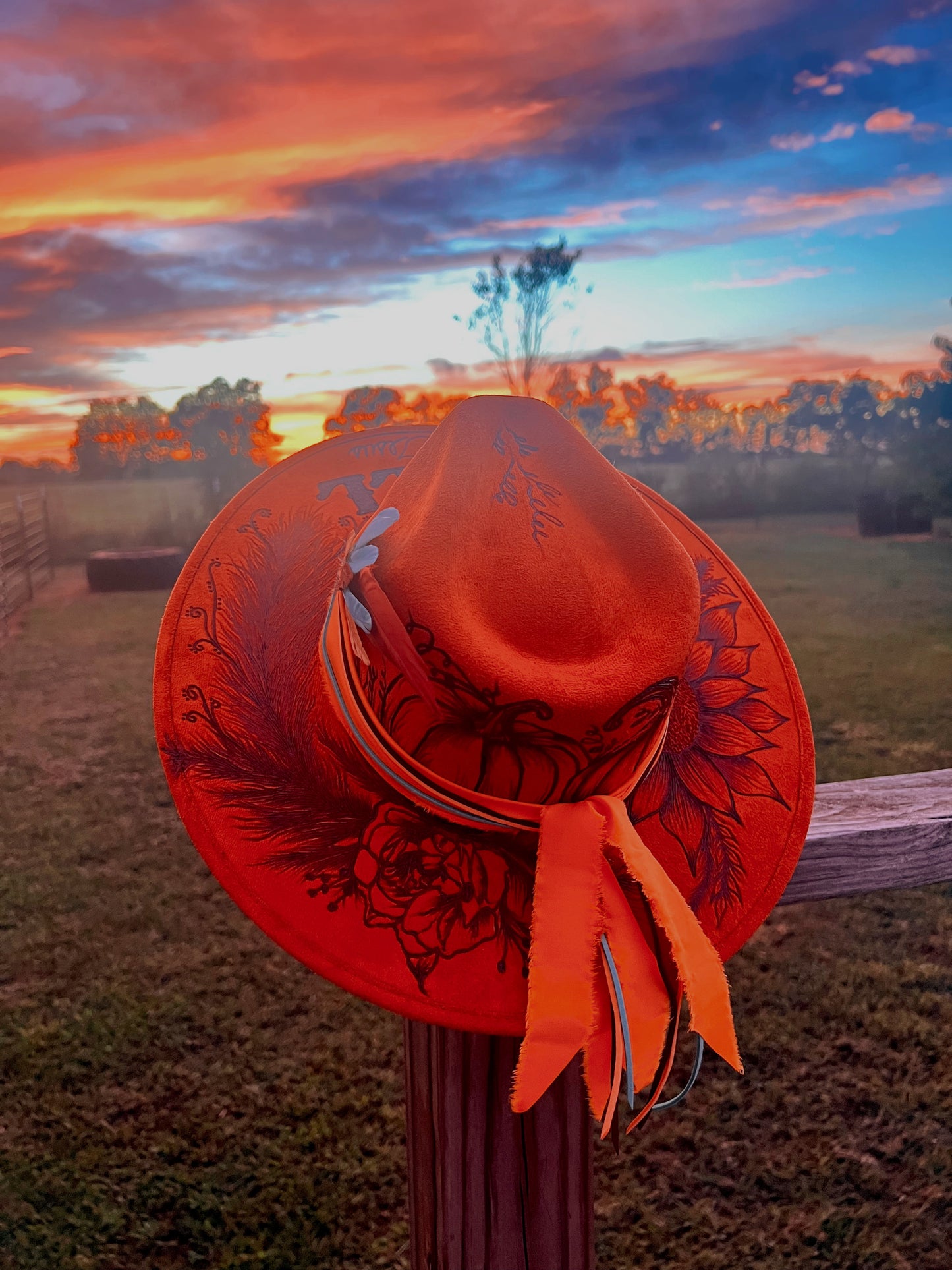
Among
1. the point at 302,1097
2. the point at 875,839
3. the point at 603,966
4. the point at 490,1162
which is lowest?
the point at 302,1097

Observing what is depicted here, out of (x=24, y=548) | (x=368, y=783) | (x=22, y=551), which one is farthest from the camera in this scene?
(x=22, y=551)

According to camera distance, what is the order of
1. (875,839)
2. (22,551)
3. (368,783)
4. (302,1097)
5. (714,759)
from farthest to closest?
(22,551), (302,1097), (875,839), (714,759), (368,783)

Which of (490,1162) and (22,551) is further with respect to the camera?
(22,551)

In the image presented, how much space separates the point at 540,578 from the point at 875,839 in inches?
41.2

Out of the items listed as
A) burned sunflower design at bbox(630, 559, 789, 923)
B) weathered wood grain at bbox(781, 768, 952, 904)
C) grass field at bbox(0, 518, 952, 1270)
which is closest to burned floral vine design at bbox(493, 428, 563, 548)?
burned sunflower design at bbox(630, 559, 789, 923)

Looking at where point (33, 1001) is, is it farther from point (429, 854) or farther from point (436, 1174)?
point (429, 854)

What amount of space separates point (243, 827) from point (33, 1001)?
2.45 m

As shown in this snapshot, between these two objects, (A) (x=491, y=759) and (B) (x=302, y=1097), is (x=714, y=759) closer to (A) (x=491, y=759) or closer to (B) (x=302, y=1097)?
(A) (x=491, y=759)

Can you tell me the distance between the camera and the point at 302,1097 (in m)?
2.44

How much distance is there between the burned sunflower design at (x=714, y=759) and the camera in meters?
1.01

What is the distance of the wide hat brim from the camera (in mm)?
878

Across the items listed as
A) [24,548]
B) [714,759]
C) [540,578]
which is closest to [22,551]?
[24,548]

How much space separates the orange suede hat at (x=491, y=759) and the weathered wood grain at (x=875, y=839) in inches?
17.9

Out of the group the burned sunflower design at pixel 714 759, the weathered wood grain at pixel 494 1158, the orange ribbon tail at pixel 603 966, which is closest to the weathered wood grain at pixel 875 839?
the burned sunflower design at pixel 714 759
